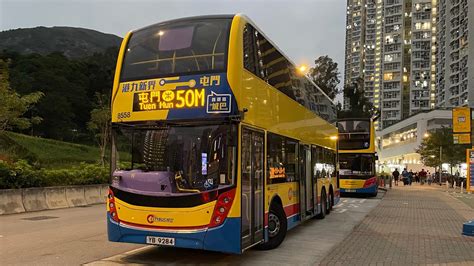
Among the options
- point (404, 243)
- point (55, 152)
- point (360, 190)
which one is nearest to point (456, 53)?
point (360, 190)

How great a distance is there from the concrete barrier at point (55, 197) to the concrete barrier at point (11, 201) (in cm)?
115

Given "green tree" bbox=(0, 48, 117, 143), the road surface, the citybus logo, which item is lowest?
the road surface

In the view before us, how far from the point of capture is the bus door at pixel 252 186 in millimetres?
7430

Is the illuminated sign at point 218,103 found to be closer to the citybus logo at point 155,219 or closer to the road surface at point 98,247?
the citybus logo at point 155,219

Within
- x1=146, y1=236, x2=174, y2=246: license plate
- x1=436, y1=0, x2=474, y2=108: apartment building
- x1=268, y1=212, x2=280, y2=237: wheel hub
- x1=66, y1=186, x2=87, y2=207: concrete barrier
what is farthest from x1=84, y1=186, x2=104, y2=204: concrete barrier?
x1=436, y1=0, x2=474, y2=108: apartment building

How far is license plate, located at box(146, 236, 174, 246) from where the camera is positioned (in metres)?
7.15

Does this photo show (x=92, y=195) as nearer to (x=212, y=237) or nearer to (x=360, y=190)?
(x=212, y=237)

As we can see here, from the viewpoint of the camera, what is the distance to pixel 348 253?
8977 millimetres

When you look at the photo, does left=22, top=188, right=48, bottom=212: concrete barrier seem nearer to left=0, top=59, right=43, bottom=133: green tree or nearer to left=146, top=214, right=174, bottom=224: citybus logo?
left=0, top=59, right=43, bottom=133: green tree

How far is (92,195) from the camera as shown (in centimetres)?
1808

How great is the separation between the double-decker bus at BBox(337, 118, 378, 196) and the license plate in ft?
60.2

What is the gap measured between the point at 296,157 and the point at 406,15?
147 metres

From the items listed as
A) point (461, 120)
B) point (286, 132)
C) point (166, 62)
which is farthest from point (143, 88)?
point (461, 120)

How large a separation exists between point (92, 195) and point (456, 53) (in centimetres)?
10002
